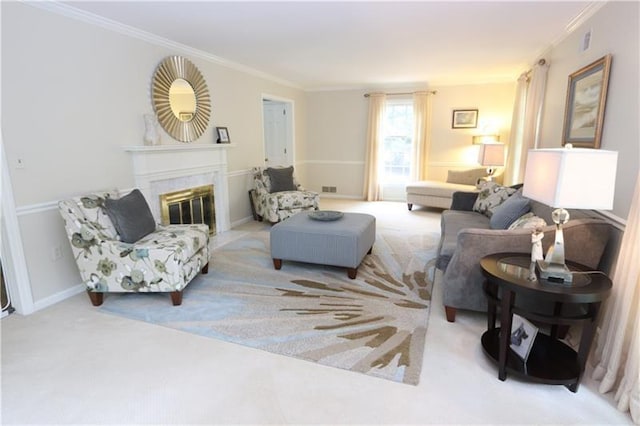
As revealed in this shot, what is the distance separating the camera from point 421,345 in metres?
2.25

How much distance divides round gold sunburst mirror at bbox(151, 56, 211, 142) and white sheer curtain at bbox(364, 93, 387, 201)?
3545mm

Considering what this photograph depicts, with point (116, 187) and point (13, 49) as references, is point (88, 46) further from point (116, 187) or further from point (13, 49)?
point (116, 187)

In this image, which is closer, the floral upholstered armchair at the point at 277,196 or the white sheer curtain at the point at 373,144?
the floral upholstered armchair at the point at 277,196

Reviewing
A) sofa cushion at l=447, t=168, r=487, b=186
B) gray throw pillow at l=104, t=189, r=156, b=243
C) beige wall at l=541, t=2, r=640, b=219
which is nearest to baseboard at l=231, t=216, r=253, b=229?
gray throw pillow at l=104, t=189, r=156, b=243

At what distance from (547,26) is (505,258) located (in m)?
2.60

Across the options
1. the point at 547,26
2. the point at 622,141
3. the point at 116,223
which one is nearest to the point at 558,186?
the point at 622,141

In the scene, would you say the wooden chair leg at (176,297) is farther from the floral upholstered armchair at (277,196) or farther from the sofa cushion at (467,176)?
the sofa cushion at (467,176)

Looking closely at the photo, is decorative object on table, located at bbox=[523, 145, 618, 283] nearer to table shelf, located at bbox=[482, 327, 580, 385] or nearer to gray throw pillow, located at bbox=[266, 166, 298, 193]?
table shelf, located at bbox=[482, 327, 580, 385]

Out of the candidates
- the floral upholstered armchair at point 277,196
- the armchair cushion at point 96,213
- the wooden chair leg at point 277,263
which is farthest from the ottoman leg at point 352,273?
the floral upholstered armchair at point 277,196

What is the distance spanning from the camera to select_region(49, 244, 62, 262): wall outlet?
289cm

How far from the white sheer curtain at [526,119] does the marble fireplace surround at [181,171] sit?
155 inches

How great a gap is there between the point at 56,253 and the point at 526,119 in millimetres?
5328

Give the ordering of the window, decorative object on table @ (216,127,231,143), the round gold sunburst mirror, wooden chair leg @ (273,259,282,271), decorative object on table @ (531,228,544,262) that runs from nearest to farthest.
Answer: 1. decorative object on table @ (531,228,544,262)
2. wooden chair leg @ (273,259,282,271)
3. the round gold sunburst mirror
4. decorative object on table @ (216,127,231,143)
5. the window

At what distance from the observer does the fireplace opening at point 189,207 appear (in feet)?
13.4
